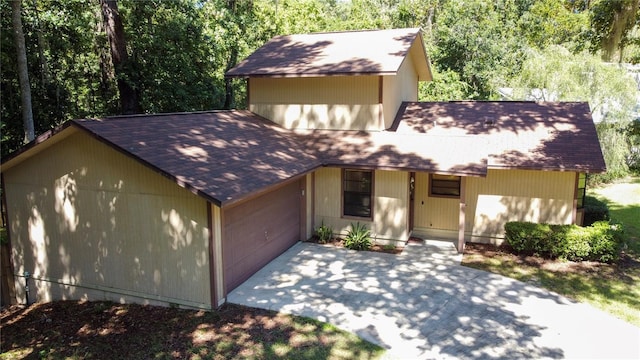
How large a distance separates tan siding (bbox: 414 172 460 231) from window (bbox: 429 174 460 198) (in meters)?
0.13

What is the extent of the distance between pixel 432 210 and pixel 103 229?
29.9ft

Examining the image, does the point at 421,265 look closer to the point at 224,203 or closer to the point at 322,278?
the point at 322,278

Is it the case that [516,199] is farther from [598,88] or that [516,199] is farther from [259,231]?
[598,88]

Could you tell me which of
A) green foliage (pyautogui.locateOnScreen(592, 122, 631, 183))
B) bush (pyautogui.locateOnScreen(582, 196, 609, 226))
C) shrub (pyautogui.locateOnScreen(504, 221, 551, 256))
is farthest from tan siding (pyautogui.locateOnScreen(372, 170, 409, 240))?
green foliage (pyautogui.locateOnScreen(592, 122, 631, 183))

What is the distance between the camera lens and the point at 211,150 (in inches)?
407

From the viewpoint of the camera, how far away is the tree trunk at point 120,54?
15.5 metres

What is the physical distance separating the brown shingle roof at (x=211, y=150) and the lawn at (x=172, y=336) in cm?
237

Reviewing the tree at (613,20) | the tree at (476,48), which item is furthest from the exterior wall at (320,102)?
the tree at (476,48)

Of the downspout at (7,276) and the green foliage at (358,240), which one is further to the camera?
the green foliage at (358,240)

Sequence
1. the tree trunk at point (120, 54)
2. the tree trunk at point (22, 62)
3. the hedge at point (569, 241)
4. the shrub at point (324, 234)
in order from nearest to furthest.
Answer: the hedge at point (569, 241)
the tree trunk at point (22, 62)
the shrub at point (324, 234)
the tree trunk at point (120, 54)

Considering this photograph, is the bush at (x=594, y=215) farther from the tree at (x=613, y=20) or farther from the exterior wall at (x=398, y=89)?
the exterior wall at (x=398, y=89)

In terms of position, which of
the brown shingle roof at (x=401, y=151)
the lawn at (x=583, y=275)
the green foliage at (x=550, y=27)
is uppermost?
the green foliage at (x=550, y=27)

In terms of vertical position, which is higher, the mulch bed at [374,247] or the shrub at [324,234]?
the shrub at [324,234]

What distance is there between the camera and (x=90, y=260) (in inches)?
387
